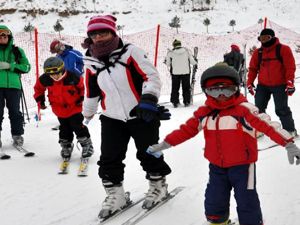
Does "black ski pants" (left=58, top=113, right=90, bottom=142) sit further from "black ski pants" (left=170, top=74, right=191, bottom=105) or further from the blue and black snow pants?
"black ski pants" (left=170, top=74, right=191, bottom=105)

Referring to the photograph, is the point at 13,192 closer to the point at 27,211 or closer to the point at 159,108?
the point at 27,211

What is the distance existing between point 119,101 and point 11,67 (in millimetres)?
3227

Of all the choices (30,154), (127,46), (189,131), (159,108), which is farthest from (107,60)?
(30,154)

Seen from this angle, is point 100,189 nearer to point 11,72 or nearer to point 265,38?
point 11,72

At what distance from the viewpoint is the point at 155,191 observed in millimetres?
3951

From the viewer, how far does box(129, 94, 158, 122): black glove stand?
3.33 metres

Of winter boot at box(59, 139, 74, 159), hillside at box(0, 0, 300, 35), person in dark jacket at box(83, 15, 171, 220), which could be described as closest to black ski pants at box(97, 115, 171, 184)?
person in dark jacket at box(83, 15, 171, 220)

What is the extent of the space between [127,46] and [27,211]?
1915 mm

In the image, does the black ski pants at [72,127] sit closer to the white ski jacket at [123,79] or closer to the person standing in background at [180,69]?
the white ski jacket at [123,79]

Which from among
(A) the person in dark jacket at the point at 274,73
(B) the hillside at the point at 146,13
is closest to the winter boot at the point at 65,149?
(A) the person in dark jacket at the point at 274,73

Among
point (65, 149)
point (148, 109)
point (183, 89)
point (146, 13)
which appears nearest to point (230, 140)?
point (148, 109)

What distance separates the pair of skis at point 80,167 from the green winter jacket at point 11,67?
1.59m

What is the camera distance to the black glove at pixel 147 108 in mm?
3327

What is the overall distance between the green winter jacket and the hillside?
2648 centimetres
